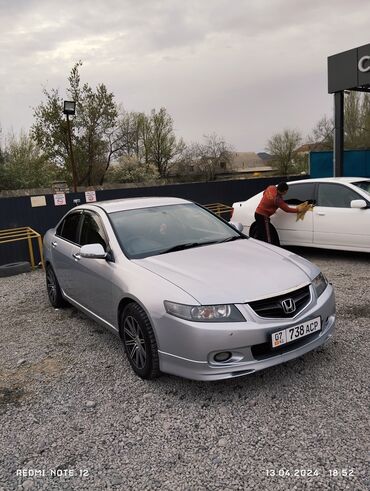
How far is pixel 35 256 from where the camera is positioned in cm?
1033

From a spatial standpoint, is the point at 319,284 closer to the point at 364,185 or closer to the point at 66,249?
the point at 66,249

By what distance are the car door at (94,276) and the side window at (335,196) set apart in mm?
4525

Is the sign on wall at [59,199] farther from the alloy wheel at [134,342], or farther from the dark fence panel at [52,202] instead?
the alloy wheel at [134,342]

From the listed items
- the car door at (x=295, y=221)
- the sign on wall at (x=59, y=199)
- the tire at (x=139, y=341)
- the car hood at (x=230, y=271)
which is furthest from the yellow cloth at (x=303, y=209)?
the sign on wall at (x=59, y=199)

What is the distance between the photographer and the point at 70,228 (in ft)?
17.7

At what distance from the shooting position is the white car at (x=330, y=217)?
7.22 metres

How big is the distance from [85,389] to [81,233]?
195cm

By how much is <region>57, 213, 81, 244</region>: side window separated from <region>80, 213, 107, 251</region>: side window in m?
0.22

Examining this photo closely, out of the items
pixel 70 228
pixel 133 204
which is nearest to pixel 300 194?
pixel 133 204

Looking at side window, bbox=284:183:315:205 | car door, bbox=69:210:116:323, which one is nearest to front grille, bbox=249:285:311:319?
car door, bbox=69:210:116:323

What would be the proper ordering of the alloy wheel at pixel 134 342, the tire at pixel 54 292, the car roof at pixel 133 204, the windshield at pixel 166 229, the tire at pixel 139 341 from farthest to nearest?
the tire at pixel 54 292 < the car roof at pixel 133 204 < the windshield at pixel 166 229 < the alloy wheel at pixel 134 342 < the tire at pixel 139 341

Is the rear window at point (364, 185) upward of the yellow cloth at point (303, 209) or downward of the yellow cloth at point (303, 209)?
upward

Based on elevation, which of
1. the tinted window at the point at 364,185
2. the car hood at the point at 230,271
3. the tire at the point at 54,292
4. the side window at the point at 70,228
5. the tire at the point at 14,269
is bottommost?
the tire at the point at 14,269

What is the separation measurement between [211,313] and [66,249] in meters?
2.64
